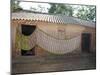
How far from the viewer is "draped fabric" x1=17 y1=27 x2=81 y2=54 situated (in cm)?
221

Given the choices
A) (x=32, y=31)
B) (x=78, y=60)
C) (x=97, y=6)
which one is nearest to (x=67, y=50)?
(x=78, y=60)

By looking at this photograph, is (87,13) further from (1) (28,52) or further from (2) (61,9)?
(1) (28,52)

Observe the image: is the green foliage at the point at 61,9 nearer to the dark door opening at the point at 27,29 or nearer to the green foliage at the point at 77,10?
the green foliage at the point at 77,10

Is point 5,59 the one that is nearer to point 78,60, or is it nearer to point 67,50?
point 67,50

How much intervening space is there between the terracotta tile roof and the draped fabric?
0.15 metres

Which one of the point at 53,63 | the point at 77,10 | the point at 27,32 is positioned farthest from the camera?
the point at 77,10

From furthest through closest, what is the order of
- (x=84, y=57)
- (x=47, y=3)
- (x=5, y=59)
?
1. (x=84, y=57)
2. (x=47, y=3)
3. (x=5, y=59)

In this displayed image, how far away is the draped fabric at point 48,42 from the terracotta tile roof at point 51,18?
0.48 feet

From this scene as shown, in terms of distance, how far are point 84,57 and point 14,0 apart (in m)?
1.14

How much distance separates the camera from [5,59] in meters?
2.15

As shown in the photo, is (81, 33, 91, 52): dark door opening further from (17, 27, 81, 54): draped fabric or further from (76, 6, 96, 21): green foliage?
(76, 6, 96, 21): green foliage

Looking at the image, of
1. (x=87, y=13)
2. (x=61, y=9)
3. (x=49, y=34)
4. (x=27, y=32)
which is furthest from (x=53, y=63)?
(x=87, y=13)

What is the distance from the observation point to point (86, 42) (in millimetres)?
2465

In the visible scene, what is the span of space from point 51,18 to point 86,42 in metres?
Result: 0.57
